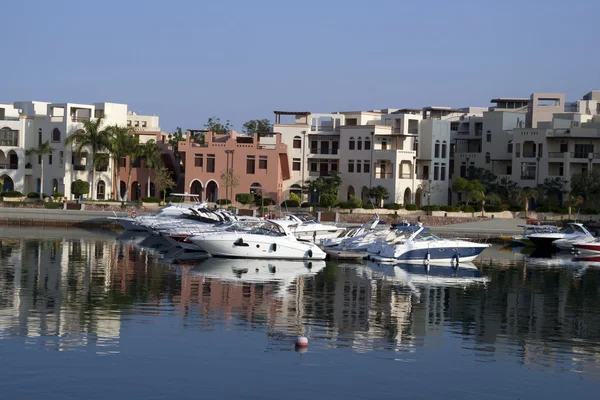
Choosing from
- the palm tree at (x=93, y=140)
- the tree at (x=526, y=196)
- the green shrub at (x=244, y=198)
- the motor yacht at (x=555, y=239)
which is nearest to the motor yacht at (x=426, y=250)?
the motor yacht at (x=555, y=239)

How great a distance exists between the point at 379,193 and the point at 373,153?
5487mm

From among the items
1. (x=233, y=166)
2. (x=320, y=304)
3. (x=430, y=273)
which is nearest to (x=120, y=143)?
(x=233, y=166)

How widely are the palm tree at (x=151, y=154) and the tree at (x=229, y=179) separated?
299 inches

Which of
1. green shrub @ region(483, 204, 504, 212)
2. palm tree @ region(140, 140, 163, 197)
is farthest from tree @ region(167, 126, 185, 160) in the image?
green shrub @ region(483, 204, 504, 212)

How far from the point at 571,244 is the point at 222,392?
48514mm

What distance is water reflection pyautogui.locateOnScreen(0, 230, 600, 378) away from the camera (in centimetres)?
2712

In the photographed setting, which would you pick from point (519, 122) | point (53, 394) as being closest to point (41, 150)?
point (519, 122)

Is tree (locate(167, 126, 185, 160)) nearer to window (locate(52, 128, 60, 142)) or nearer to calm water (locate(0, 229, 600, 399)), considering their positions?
window (locate(52, 128, 60, 142))

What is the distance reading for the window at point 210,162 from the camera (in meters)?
91.5

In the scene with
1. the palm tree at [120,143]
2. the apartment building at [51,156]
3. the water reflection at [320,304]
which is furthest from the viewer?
the apartment building at [51,156]

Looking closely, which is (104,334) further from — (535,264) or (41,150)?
(41,150)

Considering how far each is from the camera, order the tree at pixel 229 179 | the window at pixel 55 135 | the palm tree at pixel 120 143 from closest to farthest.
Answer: the tree at pixel 229 179, the palm tree at pixel 120 143, the window at pixel 55 135

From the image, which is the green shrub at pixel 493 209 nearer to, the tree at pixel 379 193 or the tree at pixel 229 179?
the tree at pixel 379 193

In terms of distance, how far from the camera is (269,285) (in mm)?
39500
